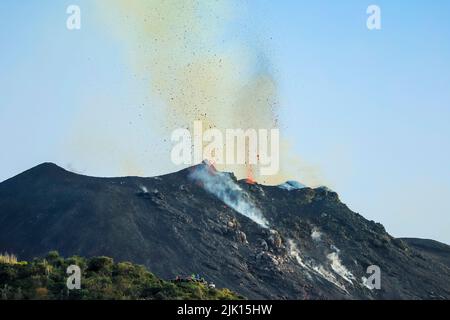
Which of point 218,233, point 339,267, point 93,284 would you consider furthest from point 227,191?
point 93,284

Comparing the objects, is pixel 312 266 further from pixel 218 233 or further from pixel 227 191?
pixel 227 191

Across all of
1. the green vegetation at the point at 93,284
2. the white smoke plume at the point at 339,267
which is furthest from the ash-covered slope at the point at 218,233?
the green vegetation at the point at 93,284

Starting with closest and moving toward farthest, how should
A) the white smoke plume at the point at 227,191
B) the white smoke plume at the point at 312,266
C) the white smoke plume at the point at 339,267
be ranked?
the white smoke plume at the point at 312,266 < the white smoke plume at the point at 339,267 < the white smoke plume at the point at 227,191

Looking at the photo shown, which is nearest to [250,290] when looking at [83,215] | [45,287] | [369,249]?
[83,215]

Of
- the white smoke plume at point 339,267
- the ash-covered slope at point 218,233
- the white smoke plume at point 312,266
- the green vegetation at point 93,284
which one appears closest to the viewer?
the green vegetation at point 93,284

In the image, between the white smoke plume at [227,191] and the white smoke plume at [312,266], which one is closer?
the white smoke plume at [312,266]

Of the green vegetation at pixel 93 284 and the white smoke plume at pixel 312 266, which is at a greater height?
the green vegetation at pixel 93 284

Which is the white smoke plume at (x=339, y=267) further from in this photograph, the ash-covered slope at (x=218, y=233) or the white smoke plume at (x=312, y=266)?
the white smoke plume at (x=312, y=266)

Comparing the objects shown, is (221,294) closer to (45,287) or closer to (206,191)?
(45,287)
